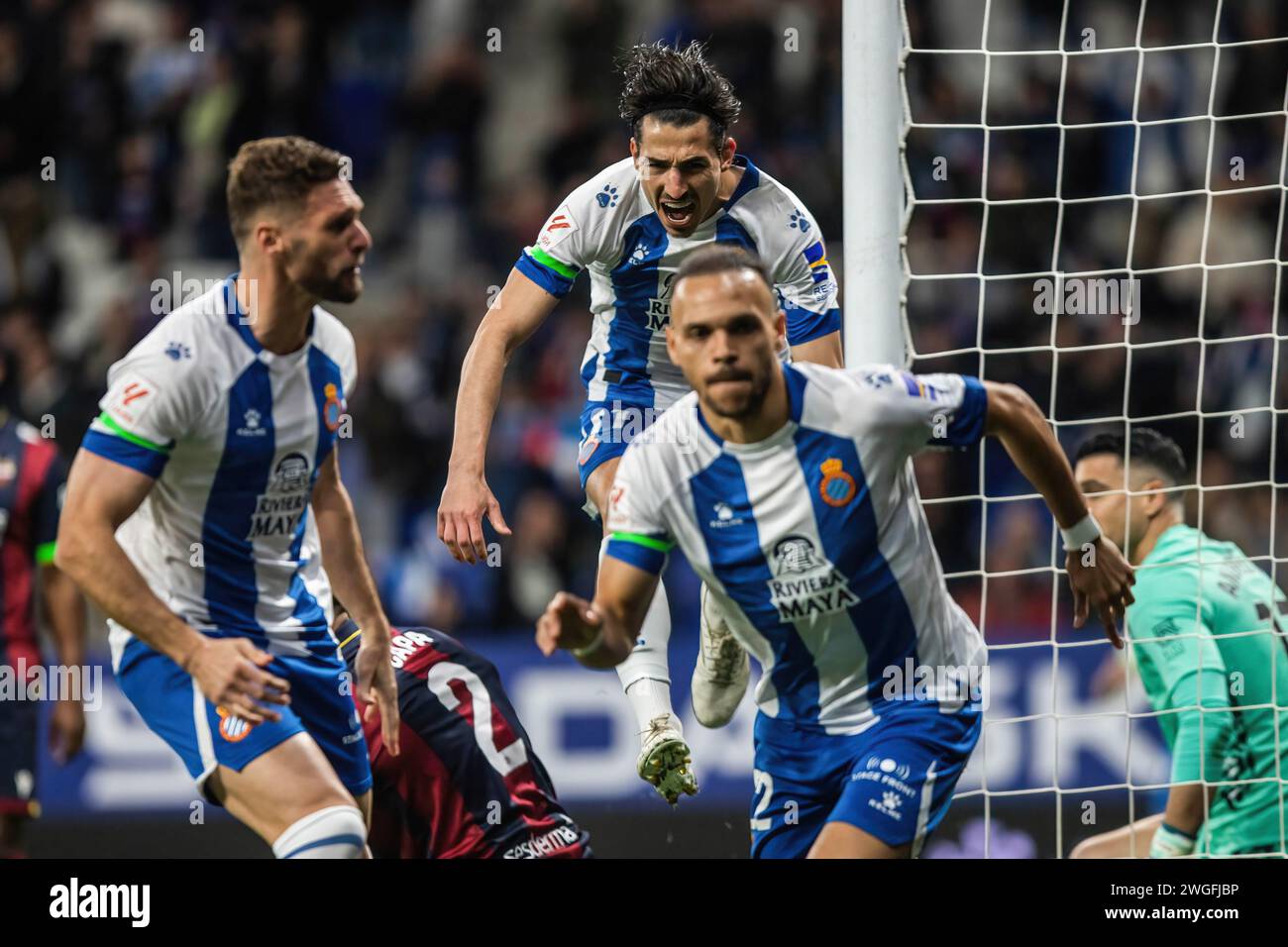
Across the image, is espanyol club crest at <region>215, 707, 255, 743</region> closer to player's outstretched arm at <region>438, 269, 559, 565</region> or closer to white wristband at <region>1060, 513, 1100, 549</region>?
player's outstretched arm at <region>438, 269, 559, 565</region>

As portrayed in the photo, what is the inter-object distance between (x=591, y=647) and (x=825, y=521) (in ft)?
2.29

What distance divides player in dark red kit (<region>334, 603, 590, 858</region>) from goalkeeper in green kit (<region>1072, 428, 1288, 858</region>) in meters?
2.11

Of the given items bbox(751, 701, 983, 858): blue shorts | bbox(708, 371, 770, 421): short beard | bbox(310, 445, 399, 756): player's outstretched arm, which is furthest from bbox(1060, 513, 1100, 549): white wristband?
bbox(310, 445, 399, 756): player's outstretched arm

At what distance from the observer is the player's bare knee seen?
4184 millimetres

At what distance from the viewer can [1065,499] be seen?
4.50 meters

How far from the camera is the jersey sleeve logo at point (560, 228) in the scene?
5355 millimetres

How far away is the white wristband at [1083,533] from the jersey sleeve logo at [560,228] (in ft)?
5.86

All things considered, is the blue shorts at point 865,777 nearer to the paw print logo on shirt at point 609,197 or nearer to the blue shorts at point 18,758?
the paw print logo on shirt at point 609,197

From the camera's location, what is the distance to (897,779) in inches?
166

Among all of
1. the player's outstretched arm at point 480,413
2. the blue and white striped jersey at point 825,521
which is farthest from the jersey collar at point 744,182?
the blue and white striped jersey at point 825,521

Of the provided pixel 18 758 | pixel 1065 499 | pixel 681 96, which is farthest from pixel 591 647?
pixel 18 758

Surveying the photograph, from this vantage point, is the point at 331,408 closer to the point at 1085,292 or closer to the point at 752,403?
the point at 752,403

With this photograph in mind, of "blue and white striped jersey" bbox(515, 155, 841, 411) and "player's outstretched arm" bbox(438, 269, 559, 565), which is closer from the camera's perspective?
"player's outstretched arm" bbox(438, 269, 559, 565)
